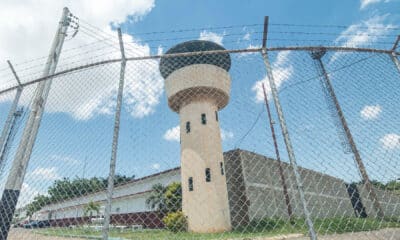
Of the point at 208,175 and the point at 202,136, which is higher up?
the point at 202,136

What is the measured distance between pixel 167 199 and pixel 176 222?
2851 millimetres

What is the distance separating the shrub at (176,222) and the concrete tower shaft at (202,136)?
379mm

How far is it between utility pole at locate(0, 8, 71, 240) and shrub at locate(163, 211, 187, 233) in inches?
481

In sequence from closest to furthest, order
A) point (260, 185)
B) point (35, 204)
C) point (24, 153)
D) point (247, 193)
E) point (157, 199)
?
point (24, 153)
point (35, 204)
point (247, 193)
point (260, 185)
point (157, 199)

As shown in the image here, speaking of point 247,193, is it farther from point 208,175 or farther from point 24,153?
point 24,153

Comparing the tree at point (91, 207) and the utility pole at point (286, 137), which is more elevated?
the tree at point (91, 207)

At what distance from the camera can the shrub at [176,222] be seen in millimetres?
15109

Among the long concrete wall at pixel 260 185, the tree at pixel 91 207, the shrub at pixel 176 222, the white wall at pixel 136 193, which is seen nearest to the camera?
the shrub at pixel 176 222

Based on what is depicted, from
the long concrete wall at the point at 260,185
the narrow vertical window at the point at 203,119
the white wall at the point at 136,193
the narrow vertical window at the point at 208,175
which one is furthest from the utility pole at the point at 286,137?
the white wall at the point at 136,193

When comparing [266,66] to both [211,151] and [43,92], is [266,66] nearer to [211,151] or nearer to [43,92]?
[43,92]

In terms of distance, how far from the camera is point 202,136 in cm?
1623

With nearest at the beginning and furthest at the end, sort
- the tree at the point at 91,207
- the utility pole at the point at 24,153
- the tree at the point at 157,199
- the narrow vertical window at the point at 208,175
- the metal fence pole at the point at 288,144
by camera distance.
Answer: the metal fence pole at the point at 288,144, the utility pole at the point at 24,153, the narrow vertical window at the point at 208,175, the tree at the point at 157,199, the tree at the point at 91,207

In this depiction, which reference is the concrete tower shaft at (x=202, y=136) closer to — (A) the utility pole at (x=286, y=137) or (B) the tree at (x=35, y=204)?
(B) the tree at (x=35, y=204)

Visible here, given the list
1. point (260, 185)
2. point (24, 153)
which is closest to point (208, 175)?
point (260, 185)
